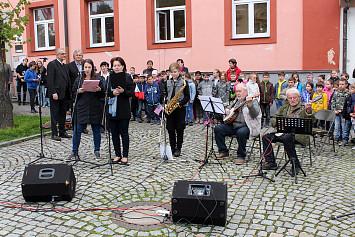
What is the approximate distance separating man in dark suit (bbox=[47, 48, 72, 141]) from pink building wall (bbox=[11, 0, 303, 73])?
6.04 m

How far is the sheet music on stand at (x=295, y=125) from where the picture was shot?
609 cm

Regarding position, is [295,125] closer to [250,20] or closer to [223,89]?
[223,89]

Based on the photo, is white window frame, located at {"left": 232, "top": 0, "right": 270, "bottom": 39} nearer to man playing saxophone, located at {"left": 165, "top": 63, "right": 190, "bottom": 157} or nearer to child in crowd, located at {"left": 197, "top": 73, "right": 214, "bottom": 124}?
child in crowd, located at {"left": 197, "top": 73, "right": 214, "bottom": 124}

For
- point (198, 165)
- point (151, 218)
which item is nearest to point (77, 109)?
point (198, 165)

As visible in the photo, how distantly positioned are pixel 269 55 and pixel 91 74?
7.54 meters

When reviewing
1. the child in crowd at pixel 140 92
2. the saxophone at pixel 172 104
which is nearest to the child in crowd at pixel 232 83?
the child in crowd at pixel 140 92

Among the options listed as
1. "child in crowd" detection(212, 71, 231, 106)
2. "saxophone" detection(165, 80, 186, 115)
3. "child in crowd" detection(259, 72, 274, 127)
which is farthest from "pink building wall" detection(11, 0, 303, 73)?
"saxophone" detection(165, 80, 186, 115)

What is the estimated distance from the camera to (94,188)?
579 cm

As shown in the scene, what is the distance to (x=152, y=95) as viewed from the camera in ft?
40.6

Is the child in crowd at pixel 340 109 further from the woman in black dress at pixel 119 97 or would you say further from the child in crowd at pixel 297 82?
the woman in black dress at pixel 119 97

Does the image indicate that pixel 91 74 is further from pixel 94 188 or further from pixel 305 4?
pixel 305 4

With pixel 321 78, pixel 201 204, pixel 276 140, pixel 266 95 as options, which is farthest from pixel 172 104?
pixel 321 78

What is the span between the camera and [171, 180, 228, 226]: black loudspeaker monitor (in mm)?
4316

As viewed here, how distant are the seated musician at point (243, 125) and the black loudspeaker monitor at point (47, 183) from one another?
335cm
